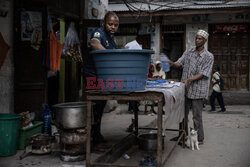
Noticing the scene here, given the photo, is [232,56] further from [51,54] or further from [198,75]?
[51,54]

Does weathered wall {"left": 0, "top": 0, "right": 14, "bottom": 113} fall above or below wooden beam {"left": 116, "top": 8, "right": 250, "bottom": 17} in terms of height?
below

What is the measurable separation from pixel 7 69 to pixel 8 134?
154 cm

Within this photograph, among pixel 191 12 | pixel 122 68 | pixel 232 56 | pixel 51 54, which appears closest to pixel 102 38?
pixel 122 68

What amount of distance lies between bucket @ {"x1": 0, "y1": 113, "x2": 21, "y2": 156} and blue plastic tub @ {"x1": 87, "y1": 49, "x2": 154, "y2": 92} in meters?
2.03

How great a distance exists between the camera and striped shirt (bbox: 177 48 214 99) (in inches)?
211

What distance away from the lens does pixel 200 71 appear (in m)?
5.37

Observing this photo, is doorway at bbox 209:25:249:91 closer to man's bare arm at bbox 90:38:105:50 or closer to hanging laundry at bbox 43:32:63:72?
hanging laundry at bbox 43:32:63:72

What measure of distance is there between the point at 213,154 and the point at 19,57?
414 centimetres

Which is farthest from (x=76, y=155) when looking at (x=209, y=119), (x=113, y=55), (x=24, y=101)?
(x=209, y=119)

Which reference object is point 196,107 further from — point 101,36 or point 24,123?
point 24,123

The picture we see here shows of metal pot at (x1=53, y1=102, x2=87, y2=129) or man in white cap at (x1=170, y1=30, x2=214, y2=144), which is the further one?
man in white cap at (x1=170, y1=30, x2=214, y2=144)

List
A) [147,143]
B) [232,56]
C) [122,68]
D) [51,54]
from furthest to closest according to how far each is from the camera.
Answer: [232,56]
[51,54]
[147,143]
[122,68]

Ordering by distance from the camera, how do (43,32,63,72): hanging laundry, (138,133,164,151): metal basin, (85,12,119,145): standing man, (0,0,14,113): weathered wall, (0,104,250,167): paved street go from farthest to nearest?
(43,32,63,72): hanging laundry
(0,0,14,113): weathered wall
(138,133,164,151): metal basin
(0,104,250,167): paved street
(85,12,119,145): standing man

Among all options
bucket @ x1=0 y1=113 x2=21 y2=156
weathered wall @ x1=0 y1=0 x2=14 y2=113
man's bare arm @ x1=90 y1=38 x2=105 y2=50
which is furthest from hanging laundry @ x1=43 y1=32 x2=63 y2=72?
man's bare arm @ x1=90 y1=38 x2=105 y2=50
